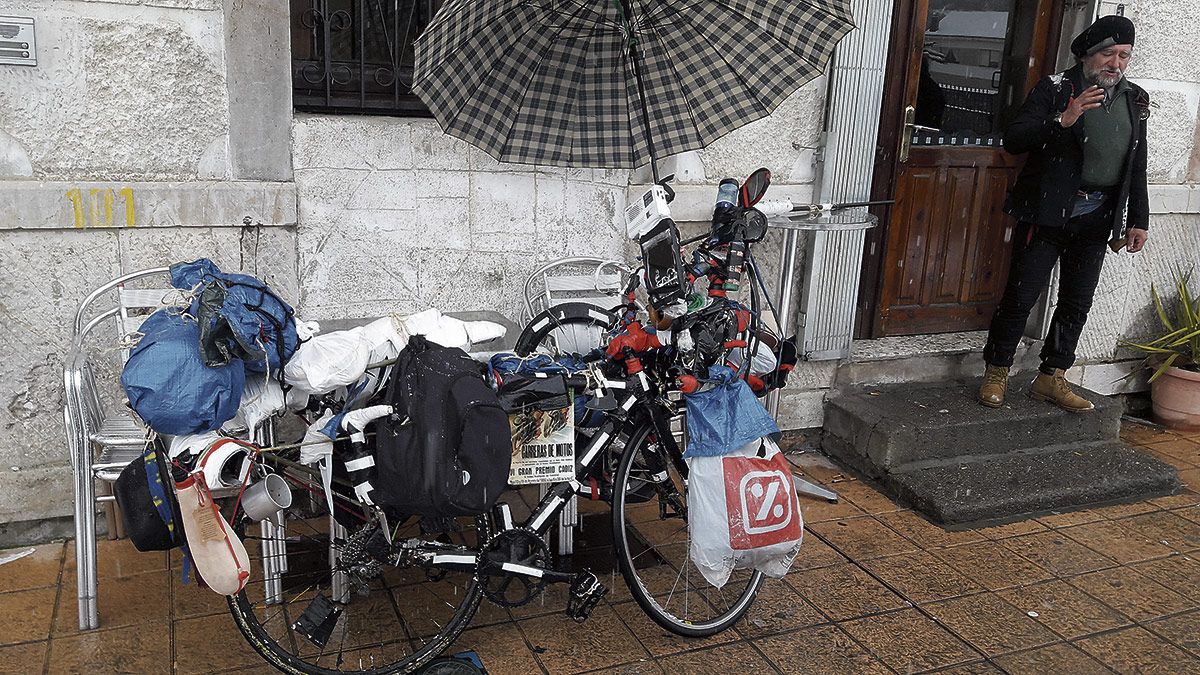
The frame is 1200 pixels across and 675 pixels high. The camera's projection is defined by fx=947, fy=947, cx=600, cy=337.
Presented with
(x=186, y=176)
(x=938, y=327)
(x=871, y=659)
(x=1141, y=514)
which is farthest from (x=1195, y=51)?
(x=186, y=176)

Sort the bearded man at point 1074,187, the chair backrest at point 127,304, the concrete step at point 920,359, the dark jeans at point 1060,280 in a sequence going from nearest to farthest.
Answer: the chair backrest at point 127,304 < the bearded man at point 1074,187 < the dark jeans at point 1060,280 < the concrete step at point 920,359

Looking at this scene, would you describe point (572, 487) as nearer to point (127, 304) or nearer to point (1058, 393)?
point (127, 304)

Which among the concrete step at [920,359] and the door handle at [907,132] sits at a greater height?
the door handle at [907,132]

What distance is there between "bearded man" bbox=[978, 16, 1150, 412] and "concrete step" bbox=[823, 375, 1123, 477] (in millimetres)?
138

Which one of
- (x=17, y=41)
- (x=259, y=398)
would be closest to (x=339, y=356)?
(x=259, y=398)

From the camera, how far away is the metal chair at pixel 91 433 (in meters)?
3.23

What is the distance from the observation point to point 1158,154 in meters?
5.76

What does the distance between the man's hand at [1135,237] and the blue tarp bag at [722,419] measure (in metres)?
3.08

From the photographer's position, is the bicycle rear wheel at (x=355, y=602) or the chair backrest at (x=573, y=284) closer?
the bicycle rear wheel at (x=355, y=602)

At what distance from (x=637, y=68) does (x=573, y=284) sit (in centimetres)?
112

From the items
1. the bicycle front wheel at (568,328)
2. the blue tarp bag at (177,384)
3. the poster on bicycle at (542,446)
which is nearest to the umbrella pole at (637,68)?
the bicycle front wheel at (568,328)

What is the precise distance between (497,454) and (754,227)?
1170mm

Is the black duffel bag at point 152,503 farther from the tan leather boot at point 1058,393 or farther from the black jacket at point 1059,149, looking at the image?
the tan leather boot at point 1058,393

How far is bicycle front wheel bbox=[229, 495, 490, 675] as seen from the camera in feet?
10.1
